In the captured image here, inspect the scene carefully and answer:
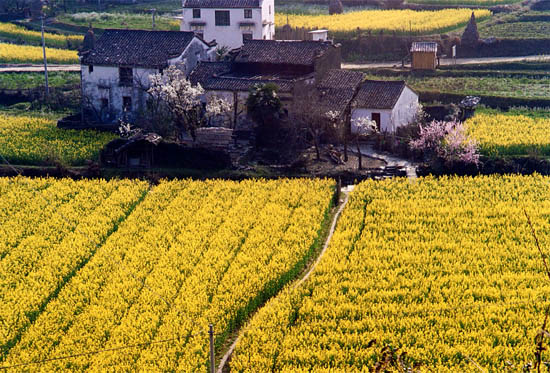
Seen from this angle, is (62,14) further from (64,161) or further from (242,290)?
(242,290)

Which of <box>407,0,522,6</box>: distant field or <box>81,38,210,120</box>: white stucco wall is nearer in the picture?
<box>81,38,210,120</box>: white stucco wall

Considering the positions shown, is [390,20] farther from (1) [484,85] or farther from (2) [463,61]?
(1) [484,85]

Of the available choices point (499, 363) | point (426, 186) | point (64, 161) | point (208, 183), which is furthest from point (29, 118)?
point (499, 363)

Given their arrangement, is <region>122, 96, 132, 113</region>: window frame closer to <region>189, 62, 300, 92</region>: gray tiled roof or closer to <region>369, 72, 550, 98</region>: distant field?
<region>189, 62, 300, 92</region>: gray tiled roof

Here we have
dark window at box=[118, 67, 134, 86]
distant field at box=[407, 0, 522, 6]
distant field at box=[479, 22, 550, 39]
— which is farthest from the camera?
distant field at box=[407, 0, 522, 6]

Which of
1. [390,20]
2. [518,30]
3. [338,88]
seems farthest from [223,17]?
[518,30]

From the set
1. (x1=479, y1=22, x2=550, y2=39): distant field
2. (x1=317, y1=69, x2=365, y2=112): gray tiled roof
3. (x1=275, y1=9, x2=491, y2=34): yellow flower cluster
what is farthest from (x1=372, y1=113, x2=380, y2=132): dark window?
(x1=479, y1=22, x2=550, y2=39): distant field

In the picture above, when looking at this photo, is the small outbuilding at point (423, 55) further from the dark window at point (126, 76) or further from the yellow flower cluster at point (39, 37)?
the yellow flower cluster at point (39, 37)

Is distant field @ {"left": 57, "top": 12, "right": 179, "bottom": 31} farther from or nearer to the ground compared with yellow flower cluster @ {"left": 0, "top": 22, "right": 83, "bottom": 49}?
farther from the ground
